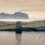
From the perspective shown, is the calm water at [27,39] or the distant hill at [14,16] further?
the calm water at [27,39]

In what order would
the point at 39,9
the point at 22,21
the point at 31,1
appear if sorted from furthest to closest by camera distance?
the point at 31,1
the point at 39,9
the point at 22,21

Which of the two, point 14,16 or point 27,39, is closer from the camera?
point 14,16

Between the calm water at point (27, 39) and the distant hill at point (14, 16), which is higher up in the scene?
the distant hill at point (14, 16)

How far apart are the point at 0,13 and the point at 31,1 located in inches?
11.0

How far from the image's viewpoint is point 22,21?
652 millimetres

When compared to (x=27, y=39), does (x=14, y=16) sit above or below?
above

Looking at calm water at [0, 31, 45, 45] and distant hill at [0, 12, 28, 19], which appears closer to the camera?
distant hill at [0, 12, 28, 19]

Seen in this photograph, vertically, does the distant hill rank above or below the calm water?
above

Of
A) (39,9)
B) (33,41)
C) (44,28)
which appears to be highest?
(39,9)

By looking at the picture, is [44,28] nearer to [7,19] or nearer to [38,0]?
[7,19]

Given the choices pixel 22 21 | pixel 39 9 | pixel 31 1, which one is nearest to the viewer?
pixel 22 21

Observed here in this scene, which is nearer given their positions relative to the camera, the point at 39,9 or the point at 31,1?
the point at 39,9

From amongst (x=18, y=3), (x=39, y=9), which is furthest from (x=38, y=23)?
(x=18, y=3)

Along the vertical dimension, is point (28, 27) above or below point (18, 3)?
below
